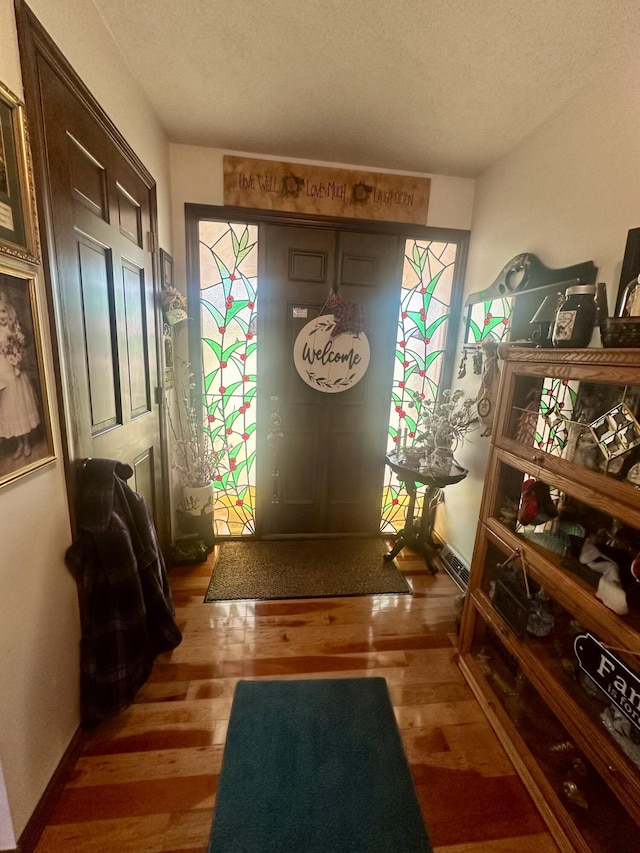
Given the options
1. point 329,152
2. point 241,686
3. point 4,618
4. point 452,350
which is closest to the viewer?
point 4,618

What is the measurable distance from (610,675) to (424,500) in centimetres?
134

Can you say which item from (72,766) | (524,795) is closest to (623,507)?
(524,795)

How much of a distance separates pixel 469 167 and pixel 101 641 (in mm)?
3072

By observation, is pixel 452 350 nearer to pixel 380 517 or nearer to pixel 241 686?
pixel 380 517

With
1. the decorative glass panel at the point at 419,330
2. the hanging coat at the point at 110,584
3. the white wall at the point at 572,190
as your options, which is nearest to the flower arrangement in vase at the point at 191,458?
the hanging coat at the point at 110,584

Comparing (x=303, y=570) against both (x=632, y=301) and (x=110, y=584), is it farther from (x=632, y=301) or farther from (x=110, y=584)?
(x=632, y=301)

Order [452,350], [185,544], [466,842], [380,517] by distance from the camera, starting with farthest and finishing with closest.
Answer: [380,517] → [452,350] → [185,544] → [466,842]

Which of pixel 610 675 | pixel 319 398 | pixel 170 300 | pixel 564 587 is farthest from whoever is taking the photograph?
pixel 319 398

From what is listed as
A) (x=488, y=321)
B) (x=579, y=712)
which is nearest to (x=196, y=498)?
(x=579, y=712)

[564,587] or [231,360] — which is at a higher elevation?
[231,360]

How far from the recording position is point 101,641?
1.21 metres

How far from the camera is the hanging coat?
3.80 feet

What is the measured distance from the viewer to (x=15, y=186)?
85 centimetres

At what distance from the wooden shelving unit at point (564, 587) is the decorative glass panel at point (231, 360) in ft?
5.21
